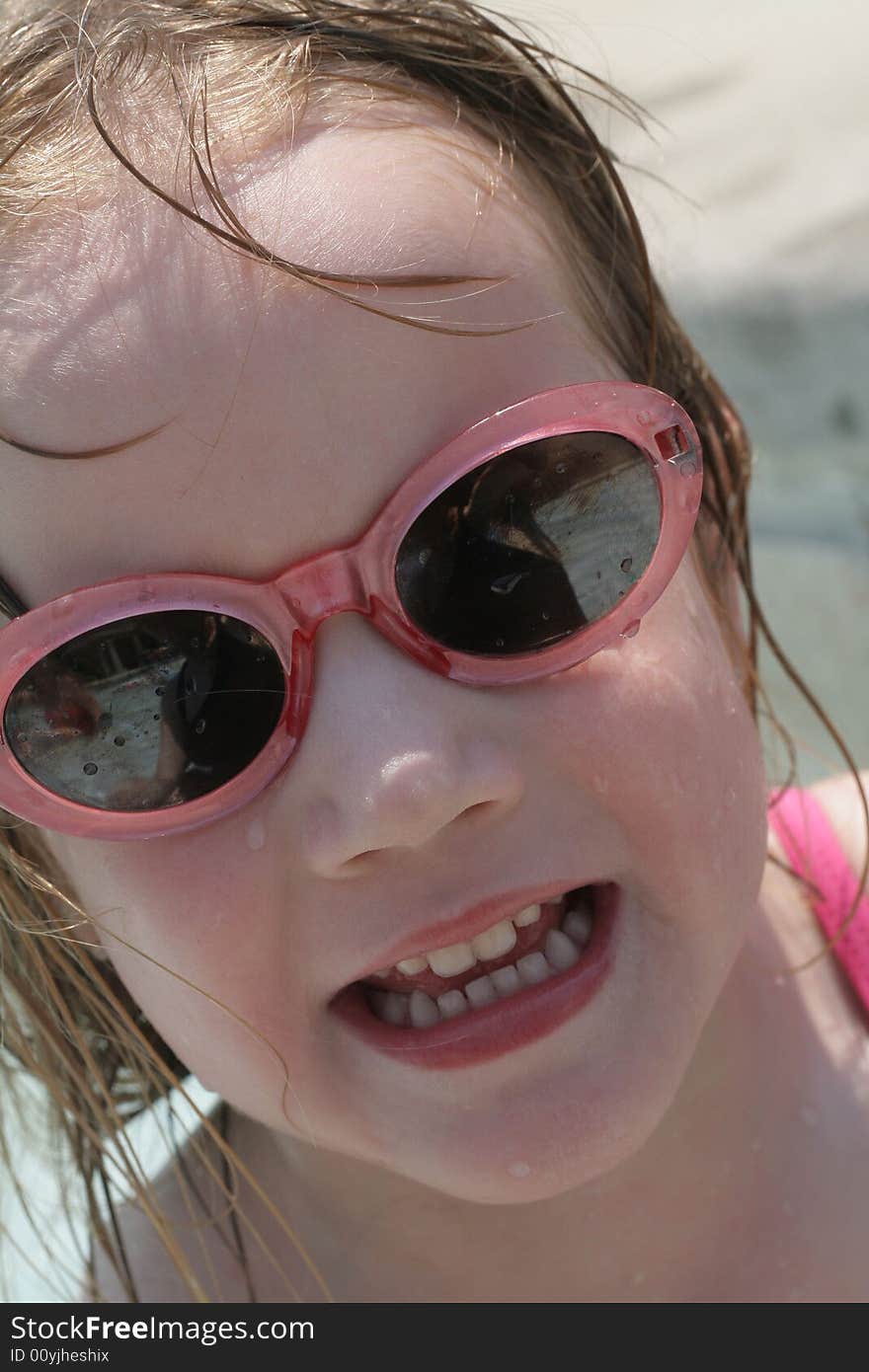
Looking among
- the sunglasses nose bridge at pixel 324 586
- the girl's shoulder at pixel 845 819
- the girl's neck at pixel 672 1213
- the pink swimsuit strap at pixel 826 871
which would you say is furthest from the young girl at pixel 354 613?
the girl's shoulder at pixel 845 819

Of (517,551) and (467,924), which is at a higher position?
(517,551)

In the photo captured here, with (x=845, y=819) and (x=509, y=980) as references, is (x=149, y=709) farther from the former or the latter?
(x=845, y=819)

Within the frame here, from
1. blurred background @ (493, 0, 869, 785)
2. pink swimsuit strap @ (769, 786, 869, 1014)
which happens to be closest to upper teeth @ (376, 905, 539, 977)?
pink swimsuit strap @ (769, 786, 869, 1014)

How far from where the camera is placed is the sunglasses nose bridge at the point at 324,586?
1.42 meters

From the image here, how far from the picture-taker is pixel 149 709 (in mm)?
1428

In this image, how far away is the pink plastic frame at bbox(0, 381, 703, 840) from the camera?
1403 millimetres

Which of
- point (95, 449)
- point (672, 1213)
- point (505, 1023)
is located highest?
point (95, 449)

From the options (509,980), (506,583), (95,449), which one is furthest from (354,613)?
(509,980)

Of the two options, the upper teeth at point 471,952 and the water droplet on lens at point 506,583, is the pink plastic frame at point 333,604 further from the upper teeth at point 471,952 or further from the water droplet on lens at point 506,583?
the upper teeth at point 471,952

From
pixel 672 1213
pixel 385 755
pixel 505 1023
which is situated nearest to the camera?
pixel 385 755

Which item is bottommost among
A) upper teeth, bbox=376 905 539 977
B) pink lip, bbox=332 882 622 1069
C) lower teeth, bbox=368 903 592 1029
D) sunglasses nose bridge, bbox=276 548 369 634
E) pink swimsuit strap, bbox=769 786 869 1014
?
pink swimsuit strap, bbox=769 786 869 1014

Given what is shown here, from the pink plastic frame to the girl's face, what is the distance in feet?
0.08

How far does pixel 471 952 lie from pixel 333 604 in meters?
0.38

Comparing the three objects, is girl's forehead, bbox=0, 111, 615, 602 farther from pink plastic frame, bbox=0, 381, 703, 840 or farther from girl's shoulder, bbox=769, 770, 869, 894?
girl's shoulder, bbox=769, 770, 869, 894
